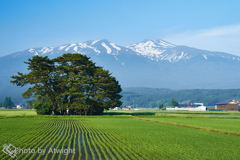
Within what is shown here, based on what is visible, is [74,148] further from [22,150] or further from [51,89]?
[51,89]

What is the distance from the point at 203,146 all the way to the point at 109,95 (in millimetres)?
48665

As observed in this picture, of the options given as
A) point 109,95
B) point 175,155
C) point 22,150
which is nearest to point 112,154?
point 175,155

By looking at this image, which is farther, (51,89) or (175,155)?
(51,89)

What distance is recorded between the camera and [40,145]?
1761 centimetres

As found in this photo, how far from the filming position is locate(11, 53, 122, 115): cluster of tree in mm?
62500

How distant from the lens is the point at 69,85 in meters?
64.1

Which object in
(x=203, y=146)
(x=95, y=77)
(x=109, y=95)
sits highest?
(x=95, y=77)

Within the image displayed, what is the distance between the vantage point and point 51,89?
65.4m

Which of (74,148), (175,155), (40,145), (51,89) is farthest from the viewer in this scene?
(51,89)

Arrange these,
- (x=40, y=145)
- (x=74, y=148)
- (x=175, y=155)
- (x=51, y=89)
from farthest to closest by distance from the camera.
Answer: (x=51, y=89)
(x=40, y=145)
(x=74, y=148)
(x=175, y=155)

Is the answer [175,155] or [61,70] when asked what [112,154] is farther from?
[61,70]

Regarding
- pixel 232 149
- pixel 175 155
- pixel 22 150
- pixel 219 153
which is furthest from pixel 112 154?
pixel 232 149

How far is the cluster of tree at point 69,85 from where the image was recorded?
62.5m

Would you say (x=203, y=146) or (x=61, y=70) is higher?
(x=61, y=70)
